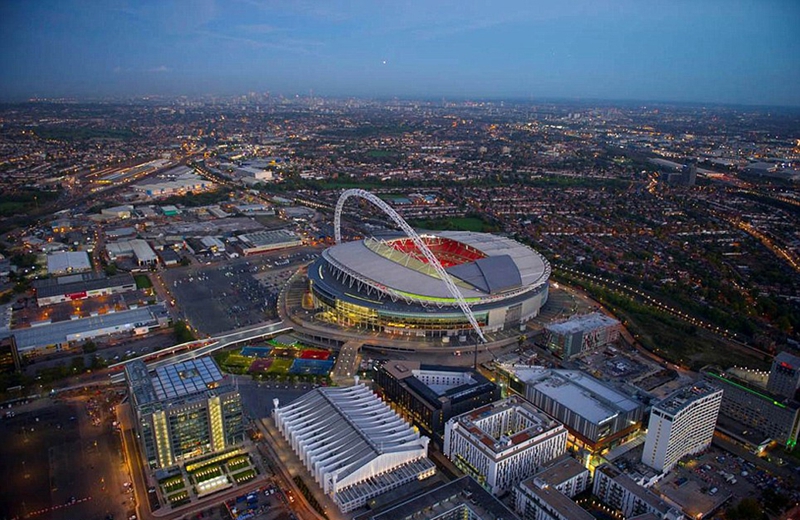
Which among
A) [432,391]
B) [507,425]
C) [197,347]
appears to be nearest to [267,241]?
[197,347]

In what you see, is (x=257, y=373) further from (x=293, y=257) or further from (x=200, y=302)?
(x=293, y=257)

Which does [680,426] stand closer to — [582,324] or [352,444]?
[582,324]

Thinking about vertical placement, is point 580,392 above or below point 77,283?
above

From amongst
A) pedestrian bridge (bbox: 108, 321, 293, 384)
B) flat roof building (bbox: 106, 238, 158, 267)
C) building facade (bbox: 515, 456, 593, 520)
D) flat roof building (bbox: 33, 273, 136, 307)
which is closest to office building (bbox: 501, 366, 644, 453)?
building facade (bbox: 515, 456, 593, 520)

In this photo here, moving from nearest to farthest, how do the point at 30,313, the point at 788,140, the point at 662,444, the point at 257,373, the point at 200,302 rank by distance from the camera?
the point at 662,444, the point at 257,373, the point at 30,313, the point at 200,302, the point at 788,140

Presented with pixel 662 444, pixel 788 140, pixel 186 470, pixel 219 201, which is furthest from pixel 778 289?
pixel 788 140

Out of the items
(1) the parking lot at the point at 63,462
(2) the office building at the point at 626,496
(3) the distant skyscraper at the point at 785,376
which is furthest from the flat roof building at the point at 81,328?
(3) the distant skyscraper at the point at 785,376
